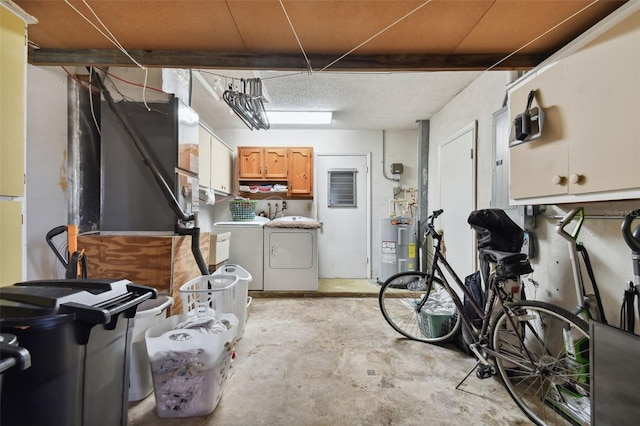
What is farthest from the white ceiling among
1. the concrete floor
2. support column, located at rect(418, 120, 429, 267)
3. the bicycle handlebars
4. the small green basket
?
the concrete floor

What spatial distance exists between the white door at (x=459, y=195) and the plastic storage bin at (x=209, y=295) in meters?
2.36

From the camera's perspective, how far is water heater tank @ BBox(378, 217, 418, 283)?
11.7 ft

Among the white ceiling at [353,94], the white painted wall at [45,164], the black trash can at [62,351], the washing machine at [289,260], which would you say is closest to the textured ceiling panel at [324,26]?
the white painted wall at [45,164]

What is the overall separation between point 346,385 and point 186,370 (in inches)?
38.4

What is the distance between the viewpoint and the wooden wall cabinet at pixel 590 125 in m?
0.98

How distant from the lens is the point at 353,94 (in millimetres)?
2881

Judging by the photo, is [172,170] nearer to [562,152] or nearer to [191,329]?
[191,329]

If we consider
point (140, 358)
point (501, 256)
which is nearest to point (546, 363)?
point (501, 256)

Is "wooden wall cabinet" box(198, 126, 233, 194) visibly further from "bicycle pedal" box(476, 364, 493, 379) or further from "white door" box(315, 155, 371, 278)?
"bicycle pedal" box(476, 364, 493, 379)

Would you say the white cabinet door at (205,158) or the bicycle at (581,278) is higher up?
the white cabinet door at (205,158)

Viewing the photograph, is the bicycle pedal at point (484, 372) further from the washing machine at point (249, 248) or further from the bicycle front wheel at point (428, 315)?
the washing machine at point (249, 248)

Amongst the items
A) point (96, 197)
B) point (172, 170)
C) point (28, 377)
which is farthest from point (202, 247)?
point (28, 377)

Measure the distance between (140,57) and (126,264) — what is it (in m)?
1.41

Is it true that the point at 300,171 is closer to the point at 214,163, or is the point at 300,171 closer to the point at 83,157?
the point at 214,163
